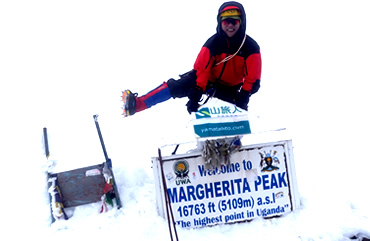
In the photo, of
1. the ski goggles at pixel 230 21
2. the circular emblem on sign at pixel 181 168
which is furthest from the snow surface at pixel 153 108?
the ski goggles at pixel 230 21

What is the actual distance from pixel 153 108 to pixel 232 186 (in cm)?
231

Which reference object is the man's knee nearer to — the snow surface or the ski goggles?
the snow surface

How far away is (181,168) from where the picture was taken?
3115 millimetres

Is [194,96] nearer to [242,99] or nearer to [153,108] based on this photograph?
[242,99]

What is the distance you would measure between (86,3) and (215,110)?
5.99 meters

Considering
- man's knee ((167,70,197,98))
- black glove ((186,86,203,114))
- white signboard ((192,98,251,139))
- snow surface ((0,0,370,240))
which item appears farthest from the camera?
man's knee ((167,70,197,98))

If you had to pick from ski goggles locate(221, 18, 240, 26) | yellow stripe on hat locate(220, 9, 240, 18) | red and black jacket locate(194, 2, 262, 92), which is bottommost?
red and black jacket locate(194, 2, 262, 92)

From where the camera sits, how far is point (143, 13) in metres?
8.05

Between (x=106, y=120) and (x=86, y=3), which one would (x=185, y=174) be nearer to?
(x=106, y=120)

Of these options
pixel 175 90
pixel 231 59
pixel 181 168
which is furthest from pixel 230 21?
pixel 181 168

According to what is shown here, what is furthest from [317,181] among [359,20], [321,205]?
[359,20]

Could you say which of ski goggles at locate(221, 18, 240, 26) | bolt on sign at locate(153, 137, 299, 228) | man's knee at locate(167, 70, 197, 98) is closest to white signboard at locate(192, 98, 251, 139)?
bolt on sign at locate(153, 137, 299, 228)

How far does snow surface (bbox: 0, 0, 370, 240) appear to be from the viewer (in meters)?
3.15

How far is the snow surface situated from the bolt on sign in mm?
108
